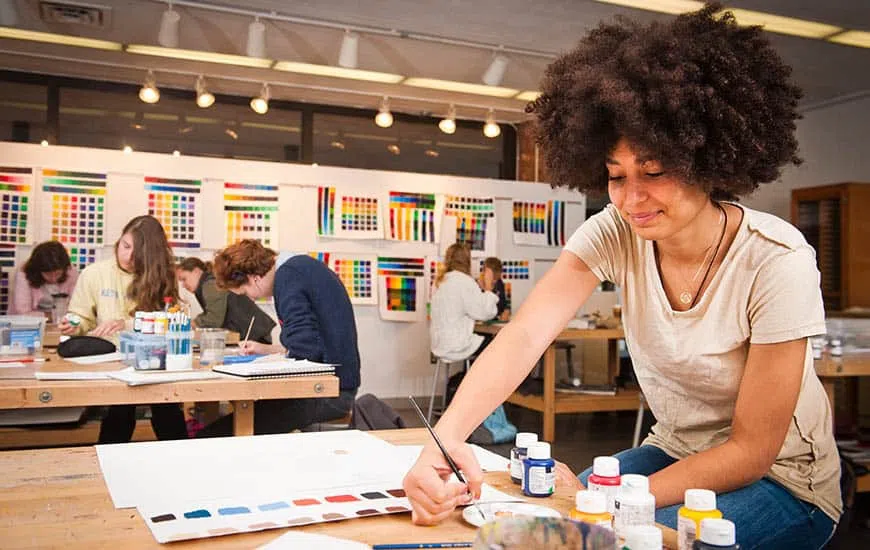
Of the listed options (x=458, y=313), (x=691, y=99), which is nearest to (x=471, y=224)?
(x=458, y=313)

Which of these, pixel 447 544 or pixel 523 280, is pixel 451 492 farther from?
pixel 523 280

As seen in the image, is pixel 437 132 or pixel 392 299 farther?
pixel 437 132

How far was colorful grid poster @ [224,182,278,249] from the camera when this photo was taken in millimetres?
6641

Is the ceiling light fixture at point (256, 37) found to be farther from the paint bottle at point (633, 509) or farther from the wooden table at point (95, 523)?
the paint bottle at point (633, 509)

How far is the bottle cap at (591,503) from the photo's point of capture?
0.87 meters

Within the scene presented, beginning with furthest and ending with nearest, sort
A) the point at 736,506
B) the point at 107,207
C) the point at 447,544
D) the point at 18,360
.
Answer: the point at 107,207 → the point at 18,360 → the point at 736,506 → the point at 447,544

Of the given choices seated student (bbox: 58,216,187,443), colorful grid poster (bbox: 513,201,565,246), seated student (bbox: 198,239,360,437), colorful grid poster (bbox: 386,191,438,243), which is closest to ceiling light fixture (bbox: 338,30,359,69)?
colorful grid poster (bbox: 386,191,438,243)

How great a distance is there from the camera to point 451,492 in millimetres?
996

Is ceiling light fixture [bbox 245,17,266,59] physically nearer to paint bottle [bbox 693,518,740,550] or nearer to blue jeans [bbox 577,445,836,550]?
blue jeans [bbox 577,445,836,550]

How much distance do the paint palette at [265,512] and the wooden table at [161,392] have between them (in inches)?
50.1

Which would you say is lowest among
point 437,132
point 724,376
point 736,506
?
point 736,506

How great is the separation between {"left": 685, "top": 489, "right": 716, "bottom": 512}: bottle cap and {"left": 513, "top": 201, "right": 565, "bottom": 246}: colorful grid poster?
6.85m

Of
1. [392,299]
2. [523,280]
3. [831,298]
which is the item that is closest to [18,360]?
[392,299]

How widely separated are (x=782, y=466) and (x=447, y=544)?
749mm
